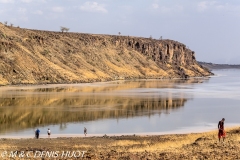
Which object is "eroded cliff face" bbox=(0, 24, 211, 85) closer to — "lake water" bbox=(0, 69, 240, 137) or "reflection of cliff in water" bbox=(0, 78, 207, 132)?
"reflection of cliff in water" bbox=(0, 78, 207, 132)

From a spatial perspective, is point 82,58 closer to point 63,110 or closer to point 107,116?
point 63,110

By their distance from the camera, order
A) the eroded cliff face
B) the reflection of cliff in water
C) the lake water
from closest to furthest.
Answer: the lake water → the reflection of cliff in water → the eroded cliff face

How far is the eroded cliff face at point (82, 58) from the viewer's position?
Answer: 256 ft

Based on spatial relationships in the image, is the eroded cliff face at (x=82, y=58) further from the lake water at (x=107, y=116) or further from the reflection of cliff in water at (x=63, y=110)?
the lake water at (x=107, y=116)

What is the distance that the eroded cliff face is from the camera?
78.1 meters

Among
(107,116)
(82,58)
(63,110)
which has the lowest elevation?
(107,116)

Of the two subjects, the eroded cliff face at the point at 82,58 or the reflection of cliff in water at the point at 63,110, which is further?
the eroded cliff face at the point at 82,58

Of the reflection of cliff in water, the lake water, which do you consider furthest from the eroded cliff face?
the lake water

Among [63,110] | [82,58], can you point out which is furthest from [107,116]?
[82,58]

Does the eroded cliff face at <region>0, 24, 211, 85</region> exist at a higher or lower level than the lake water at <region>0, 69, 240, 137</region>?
higher

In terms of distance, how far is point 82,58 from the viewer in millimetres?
111062

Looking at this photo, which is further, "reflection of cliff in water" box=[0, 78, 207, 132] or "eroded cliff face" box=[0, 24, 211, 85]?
"eroded cliff face" box=[0, 24, 211, 85]

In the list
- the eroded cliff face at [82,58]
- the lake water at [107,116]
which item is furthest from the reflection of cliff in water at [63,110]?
the eroded cliff face at [82,58]

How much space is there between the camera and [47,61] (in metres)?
90.2
